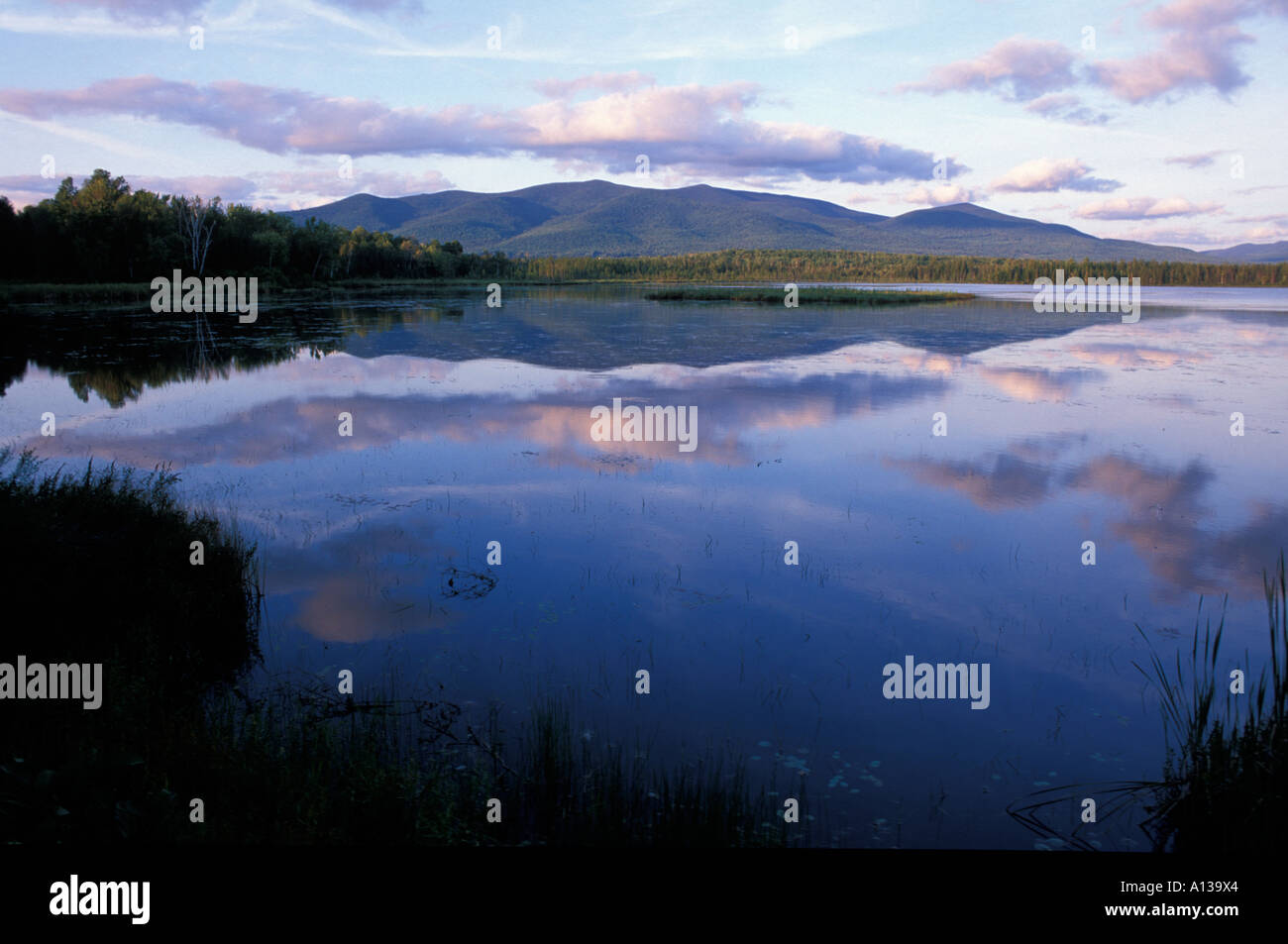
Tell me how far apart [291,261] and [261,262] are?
785cm

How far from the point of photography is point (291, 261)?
88.6m

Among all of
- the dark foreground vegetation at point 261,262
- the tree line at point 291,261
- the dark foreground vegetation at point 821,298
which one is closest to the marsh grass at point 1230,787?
the dark foreground vegetation at point 821,298

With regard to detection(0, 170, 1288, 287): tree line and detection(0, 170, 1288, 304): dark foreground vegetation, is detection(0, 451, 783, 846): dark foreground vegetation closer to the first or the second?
detection(0, 170, 1288, 304): dark foreground vegetation

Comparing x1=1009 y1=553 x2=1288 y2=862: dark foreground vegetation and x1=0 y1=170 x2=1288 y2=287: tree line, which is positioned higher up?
x1=0 y1=170 x2=1288 y2=287: tree line

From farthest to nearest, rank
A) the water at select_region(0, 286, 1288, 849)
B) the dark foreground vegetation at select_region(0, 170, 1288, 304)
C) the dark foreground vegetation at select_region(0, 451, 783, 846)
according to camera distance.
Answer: the dark foreground vegetation at select_region(0, 170, 1288, 304), the water at select_region(0, 286, 1288, 849), the dark foreground vegetation at select_region(0, 451, 783, 846)

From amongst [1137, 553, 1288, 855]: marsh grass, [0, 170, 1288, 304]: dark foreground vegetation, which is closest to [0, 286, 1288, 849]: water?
[1137, 553, 1288, 855]: marsh grass

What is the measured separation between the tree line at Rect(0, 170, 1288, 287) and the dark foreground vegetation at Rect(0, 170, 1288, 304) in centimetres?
12

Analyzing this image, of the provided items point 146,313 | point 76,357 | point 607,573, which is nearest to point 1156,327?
point 607,573

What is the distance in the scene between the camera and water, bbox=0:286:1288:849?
6773 mm

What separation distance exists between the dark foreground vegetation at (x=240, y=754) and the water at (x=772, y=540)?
1.74ft

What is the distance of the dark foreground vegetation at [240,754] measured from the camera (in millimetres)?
4609

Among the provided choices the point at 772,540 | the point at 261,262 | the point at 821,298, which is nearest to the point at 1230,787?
the point at 772,540

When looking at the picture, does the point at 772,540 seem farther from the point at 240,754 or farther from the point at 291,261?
the point at 291,261
